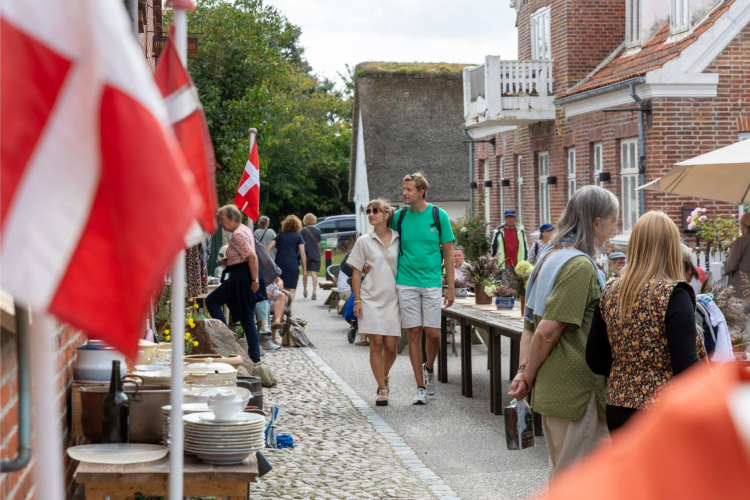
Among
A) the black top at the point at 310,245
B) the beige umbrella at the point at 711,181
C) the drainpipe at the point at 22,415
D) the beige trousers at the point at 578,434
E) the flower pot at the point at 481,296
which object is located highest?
the beige umbrella at the point at 711,181

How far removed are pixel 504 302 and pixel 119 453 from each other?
6.12m

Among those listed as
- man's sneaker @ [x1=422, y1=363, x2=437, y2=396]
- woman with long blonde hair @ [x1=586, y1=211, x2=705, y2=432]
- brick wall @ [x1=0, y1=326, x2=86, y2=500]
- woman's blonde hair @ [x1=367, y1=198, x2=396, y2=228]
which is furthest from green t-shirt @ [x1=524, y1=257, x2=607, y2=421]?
man's sneaker @ [x1=422, y1=363, x2=437, y2=396]

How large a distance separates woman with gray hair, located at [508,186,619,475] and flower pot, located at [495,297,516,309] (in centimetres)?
475

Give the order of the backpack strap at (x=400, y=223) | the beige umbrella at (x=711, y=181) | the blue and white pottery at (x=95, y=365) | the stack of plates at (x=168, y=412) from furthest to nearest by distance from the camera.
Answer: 1. the backpack strap at (x=400, y=223)
2. the beige umbrella at (x=711, y=181)
3. the blue and white pottery at (x=95, y=365)
4. the stack of plates at (x=168, y=412)

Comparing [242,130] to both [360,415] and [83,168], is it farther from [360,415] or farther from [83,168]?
[83,168]

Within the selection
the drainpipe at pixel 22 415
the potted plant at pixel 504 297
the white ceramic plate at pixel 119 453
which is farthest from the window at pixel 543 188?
the drainpipe at pixel 22 415

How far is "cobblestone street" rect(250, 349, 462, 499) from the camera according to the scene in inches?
235

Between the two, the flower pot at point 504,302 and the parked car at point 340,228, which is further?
the parked car at point 340,228

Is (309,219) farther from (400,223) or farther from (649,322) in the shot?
(649,322)

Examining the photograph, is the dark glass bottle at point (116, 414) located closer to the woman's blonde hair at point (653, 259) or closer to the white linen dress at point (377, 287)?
the woman's blonde hair at point (653, 259)

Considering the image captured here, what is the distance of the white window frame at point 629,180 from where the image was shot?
17172mm

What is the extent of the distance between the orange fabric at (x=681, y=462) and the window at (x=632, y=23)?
19.5m

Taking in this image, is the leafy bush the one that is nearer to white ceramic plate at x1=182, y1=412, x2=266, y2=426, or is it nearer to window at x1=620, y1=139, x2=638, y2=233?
window at x1=620, y1=139, x2=638, y2=233

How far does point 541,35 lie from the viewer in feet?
72.5
